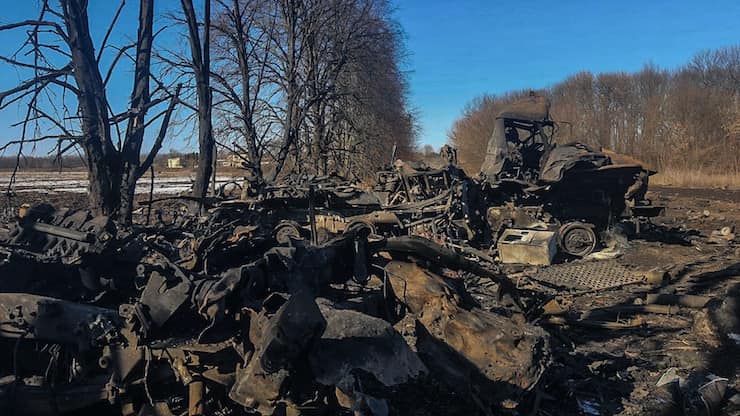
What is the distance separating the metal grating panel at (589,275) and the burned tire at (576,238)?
0.77m

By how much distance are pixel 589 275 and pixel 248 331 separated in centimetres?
727

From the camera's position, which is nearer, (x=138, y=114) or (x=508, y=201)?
(x=138, y=114)

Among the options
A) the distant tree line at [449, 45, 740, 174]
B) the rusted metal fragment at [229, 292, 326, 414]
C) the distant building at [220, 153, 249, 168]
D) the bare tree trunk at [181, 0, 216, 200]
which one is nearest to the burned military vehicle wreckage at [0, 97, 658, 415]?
the rusted metal fragment at [229, 292, 326, 414]

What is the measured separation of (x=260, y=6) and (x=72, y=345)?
554 inches

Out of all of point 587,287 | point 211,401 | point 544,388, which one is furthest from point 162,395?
point 587,287

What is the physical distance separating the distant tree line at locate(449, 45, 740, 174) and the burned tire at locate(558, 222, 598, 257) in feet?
47.7

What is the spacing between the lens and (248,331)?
315 cm

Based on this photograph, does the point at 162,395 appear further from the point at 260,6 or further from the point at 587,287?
the point at 260,6

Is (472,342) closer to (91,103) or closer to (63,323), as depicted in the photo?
(63,323)

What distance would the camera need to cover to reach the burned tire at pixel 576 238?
1072 cm

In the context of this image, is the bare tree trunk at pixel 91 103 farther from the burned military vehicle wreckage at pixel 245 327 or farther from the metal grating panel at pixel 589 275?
the metal grating panel at pixel 589 275

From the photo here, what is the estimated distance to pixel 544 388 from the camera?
3781 mm

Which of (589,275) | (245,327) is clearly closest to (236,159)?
(589,275)

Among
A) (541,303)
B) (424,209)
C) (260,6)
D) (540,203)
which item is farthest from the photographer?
(260,6)
